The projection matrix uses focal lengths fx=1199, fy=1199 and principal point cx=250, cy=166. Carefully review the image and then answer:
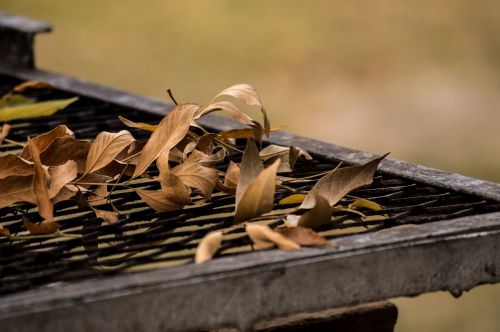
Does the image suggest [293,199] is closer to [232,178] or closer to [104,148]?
[232,178]

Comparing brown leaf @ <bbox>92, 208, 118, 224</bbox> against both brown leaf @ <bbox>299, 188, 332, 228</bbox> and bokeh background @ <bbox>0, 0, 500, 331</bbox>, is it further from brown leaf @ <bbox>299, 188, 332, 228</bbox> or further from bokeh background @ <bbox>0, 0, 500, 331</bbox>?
bokeh background @ <bbox>0, 0, 500, 331</bbox>

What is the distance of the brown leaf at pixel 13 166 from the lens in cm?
146

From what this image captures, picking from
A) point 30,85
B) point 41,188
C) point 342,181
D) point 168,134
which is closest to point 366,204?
point 342,181

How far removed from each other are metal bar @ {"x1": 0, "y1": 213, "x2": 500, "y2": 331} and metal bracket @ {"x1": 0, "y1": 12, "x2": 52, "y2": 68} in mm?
1387

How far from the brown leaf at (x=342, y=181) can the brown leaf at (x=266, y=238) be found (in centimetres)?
18

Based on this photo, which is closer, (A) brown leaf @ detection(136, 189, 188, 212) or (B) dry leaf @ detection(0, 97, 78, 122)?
(A) brown leaf @ detection(136, 189, 188, 212)

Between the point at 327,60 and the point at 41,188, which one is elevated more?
the point at 41,188

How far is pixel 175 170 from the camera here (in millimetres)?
1483

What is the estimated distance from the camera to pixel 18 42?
2.51 meters

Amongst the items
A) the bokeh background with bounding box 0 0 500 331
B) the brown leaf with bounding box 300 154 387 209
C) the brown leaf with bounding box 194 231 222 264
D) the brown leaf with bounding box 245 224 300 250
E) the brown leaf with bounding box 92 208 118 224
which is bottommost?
the bokeh background with bounding box 0 0 500 331

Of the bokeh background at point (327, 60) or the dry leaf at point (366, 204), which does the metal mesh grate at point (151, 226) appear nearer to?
the dry leaf at point (366, 204)

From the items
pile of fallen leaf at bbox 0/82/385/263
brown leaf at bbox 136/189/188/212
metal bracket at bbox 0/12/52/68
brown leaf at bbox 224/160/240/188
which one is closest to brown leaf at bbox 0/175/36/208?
pile of fallen leaf at bbox 0/82/385/263

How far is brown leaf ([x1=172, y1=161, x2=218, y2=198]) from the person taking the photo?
1.47 meters

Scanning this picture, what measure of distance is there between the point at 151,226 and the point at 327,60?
518cm
